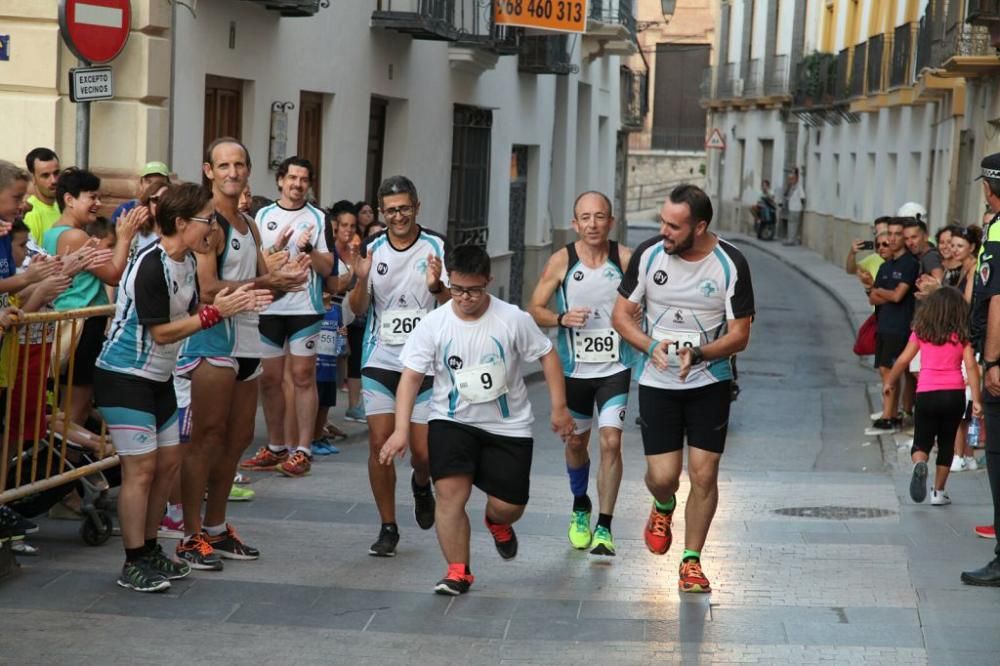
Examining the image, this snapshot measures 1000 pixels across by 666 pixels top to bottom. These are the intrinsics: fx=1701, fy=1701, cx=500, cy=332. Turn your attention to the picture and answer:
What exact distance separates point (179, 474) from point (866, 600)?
3.52m

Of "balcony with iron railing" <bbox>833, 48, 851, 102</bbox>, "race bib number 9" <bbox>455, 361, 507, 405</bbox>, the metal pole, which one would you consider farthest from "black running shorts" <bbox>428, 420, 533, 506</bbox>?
"balcony with iron railing" <bbox>833, 48, 851, 102</bbox>

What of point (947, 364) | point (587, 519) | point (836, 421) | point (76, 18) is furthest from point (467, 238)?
point (587, 519)

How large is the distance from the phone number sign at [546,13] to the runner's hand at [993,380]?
13474 millimetres

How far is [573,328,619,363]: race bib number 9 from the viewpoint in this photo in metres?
9.03

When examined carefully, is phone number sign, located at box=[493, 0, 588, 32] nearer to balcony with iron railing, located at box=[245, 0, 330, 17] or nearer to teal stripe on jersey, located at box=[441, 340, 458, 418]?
balcony with iron railing, located at box=[245, 0, 330, 17]

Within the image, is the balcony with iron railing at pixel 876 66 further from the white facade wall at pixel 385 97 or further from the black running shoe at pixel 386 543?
the black running shoe at pixel 386 543

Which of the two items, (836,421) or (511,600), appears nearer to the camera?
(511,600)

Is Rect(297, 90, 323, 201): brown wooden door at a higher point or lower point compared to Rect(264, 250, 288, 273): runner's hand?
higher

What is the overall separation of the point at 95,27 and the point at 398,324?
188 inches

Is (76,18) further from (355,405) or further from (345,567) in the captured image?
(345,567)

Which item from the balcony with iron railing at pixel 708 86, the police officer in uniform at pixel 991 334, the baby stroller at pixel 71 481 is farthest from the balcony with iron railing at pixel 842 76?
the baby stroller at pixel 71 481

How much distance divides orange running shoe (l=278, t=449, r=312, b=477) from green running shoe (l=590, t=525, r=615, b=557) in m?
3.02

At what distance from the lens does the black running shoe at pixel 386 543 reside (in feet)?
28.2

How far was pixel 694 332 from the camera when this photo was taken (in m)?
7.94
